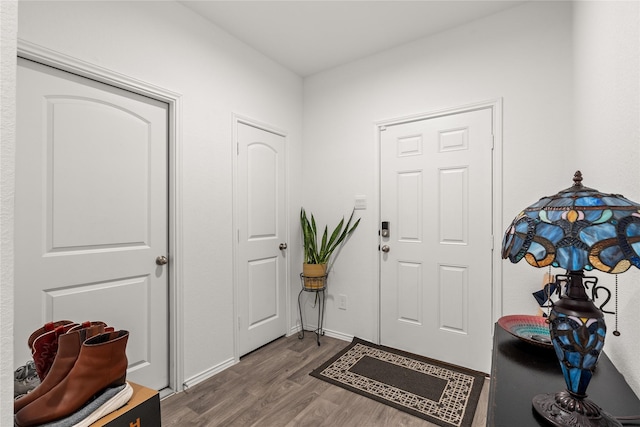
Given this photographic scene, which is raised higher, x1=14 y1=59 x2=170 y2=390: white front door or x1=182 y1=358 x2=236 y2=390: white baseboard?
x1=14 y1=59 x2=170 y2=390: white front door

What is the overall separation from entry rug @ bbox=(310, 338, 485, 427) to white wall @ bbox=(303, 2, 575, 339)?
365 millimetres

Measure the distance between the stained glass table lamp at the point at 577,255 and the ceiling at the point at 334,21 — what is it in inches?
79.9

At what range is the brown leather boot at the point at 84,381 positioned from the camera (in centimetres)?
105

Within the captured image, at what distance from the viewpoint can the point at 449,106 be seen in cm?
248

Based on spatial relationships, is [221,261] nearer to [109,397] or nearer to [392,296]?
[109,397]

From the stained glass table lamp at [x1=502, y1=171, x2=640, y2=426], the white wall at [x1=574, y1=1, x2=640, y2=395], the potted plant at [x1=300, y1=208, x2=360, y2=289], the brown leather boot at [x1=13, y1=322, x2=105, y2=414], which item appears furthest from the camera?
the potted plant at [x1=300, y1=208, x2=360, y2=289]

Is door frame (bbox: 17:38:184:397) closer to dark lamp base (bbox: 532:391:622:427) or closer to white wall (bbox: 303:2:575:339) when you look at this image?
white wall (bbox: 303:2:575:339)

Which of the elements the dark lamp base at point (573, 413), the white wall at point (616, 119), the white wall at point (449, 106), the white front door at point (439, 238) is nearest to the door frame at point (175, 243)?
the white wall at point (449, 106)

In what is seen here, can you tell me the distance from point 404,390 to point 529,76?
2.33 metres

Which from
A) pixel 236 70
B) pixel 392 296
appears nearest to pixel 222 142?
pixel 236 70

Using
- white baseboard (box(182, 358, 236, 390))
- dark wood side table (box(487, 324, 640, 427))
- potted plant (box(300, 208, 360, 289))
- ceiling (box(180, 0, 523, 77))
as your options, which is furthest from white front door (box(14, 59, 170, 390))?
dark wood side table (box(487, 324, 640, 427))

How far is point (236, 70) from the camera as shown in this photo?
8.48 feet

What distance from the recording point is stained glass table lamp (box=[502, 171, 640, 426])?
0.65 metres

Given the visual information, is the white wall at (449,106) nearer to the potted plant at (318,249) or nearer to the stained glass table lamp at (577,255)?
the potted plant at (318,249)
